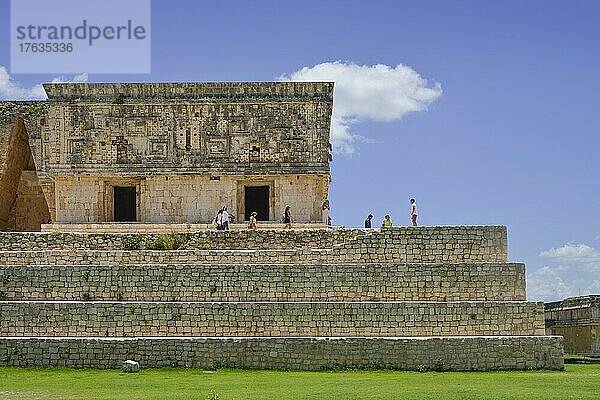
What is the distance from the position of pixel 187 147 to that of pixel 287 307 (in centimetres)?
687

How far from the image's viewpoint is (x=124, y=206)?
74.9 feet

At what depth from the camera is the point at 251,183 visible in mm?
22406

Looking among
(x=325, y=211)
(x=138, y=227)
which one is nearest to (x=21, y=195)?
(x=138, y=227)

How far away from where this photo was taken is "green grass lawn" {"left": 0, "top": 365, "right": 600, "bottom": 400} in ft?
41.2

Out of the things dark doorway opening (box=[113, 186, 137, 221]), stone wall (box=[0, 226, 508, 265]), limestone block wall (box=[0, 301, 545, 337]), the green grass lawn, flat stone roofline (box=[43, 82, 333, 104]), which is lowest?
the green grass lawn

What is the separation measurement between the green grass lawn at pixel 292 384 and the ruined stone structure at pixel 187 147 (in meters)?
6.87

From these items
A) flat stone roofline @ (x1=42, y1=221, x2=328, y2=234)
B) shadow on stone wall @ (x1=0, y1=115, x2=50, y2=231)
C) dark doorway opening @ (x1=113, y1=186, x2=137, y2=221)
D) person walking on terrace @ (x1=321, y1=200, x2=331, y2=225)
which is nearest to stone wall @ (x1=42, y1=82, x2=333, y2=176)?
dark doorway opening @ (x1=113, y1=186, x2=137, y2=221)

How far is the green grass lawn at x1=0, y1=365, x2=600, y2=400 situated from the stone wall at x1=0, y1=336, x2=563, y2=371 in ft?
1.18

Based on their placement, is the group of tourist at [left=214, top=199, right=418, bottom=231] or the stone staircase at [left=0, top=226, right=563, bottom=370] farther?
the group of tourist at [left=214, top=199, right=418, bottom=231]

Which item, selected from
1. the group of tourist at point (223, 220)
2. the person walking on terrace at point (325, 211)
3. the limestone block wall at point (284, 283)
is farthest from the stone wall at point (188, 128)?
the limestone block wall at point (284, 283)

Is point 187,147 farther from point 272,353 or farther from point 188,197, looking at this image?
point 272,353

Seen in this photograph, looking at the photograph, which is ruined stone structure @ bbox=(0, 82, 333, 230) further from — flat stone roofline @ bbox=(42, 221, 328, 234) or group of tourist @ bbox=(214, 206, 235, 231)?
flat stone roofline @ bbox=(42, 221, 328, 234)

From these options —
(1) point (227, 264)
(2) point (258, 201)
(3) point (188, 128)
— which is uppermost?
(3) point (188, 128)

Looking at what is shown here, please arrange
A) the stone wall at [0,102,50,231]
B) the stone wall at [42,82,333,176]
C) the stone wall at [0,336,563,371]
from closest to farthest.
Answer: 1. the stone wall at [0,336,563,371]
2. the stone wall at [42,82,333,176]
3. the stone wall at [0,102,50,231]
